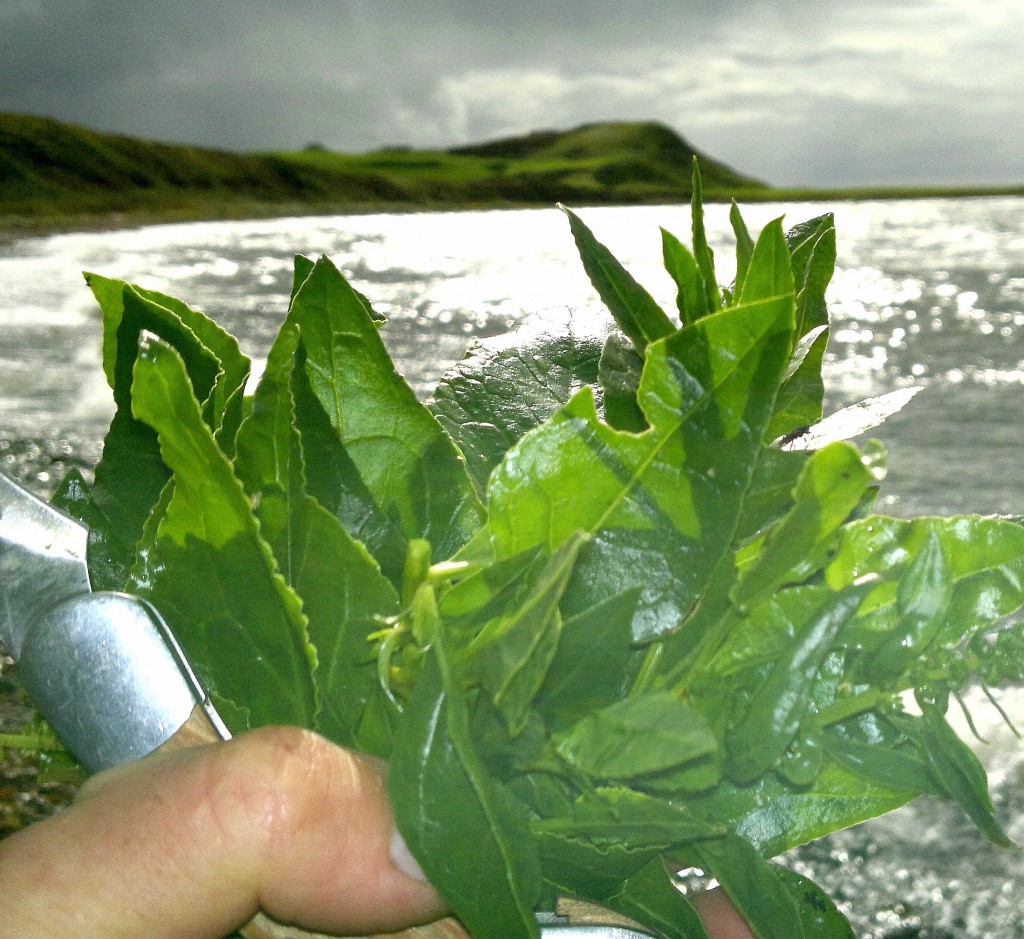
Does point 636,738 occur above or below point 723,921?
above

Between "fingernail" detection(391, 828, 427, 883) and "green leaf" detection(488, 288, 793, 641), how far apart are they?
82mm

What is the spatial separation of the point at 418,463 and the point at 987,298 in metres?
9.56

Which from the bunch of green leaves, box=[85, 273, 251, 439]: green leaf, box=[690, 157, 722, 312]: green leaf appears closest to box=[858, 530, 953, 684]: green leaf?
the bunch of green leaves

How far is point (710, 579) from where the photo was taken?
296 mm

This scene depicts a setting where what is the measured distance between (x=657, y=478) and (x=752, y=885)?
13 cm

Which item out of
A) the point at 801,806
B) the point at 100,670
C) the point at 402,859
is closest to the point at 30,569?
the point at 100,670

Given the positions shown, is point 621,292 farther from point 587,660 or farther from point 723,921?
point 723,921

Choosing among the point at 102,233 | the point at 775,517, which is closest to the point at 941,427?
the point at 775,517

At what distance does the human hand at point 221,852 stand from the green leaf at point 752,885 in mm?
90

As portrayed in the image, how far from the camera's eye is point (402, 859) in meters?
0.29

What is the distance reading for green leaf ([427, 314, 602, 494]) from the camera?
1.31 feet

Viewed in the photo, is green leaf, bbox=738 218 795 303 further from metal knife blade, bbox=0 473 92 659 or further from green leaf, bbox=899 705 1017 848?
metal knife blade, bbox=0 473 92 659

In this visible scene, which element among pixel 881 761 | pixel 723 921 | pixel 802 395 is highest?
pixel 802 395

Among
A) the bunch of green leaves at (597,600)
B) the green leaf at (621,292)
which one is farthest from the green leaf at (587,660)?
the green leaf at (621,292)
